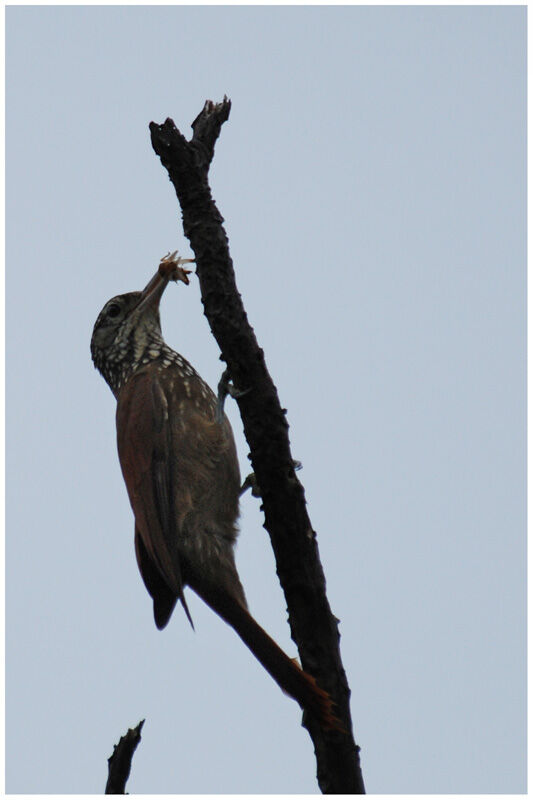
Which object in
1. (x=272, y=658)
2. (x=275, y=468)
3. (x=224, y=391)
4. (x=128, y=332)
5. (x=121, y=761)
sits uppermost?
(x=128, y=332)

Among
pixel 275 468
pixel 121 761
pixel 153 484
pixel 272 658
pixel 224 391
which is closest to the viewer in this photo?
pixel 121 761

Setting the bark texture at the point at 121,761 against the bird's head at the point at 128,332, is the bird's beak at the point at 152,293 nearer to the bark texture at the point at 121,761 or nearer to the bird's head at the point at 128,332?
the bird's head at the point at 128,332

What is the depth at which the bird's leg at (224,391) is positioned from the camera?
3862 millimetres

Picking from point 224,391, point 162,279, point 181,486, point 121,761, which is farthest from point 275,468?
point 162,279

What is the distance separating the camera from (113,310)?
6285 millimetres

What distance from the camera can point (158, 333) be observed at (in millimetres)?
6215

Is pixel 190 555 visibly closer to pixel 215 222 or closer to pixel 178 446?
pixel 178 446

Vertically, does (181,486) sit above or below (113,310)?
below

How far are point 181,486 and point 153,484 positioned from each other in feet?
0.51

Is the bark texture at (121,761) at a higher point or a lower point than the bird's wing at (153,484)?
lower

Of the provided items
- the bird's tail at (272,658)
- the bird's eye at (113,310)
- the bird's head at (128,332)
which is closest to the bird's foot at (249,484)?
the bird's tail at (272,658)

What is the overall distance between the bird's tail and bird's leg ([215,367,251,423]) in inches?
36.2

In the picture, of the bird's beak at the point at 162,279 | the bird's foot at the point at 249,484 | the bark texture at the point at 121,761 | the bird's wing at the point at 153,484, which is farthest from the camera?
the bird's beak at the point at 162,279

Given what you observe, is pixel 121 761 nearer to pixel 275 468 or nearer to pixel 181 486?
pixel 275 468
